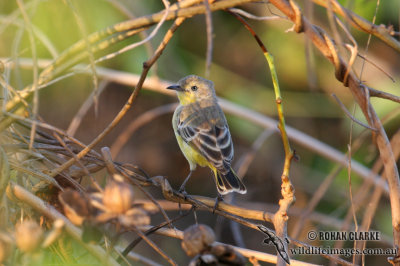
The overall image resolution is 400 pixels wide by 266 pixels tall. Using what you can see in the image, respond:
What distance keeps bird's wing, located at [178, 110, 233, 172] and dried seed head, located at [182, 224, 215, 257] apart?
8.15 feet

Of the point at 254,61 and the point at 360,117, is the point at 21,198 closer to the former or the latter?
the point at 360,117

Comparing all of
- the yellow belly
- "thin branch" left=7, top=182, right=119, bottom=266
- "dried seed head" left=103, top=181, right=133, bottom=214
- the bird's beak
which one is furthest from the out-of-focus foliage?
"dried seed head" left=103, top=181, right=133, bottom=214

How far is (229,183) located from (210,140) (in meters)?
0.50

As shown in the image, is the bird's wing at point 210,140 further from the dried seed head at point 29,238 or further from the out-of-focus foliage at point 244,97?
the dried seed head at point 29,238

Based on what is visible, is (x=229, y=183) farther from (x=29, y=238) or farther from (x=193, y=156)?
(x=29, y=238)

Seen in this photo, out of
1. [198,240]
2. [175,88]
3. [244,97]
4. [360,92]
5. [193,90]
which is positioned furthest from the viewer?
[244,97]

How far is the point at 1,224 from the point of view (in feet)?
5.61

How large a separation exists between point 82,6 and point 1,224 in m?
3.50

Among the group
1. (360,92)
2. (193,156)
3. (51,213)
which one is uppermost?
(360,92)

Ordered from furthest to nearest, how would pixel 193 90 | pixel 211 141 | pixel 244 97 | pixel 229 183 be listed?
pixel 244 97 → pixel 193 90 → pixel 211 141 → pixel 229 183

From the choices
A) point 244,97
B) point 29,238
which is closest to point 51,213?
point 29,238

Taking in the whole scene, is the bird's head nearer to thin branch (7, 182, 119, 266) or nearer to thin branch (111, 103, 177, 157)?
thin branch (111, 103, 177, 157)

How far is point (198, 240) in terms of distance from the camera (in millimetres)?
1271

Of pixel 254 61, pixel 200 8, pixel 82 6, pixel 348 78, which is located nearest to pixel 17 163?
pixel 200 8
